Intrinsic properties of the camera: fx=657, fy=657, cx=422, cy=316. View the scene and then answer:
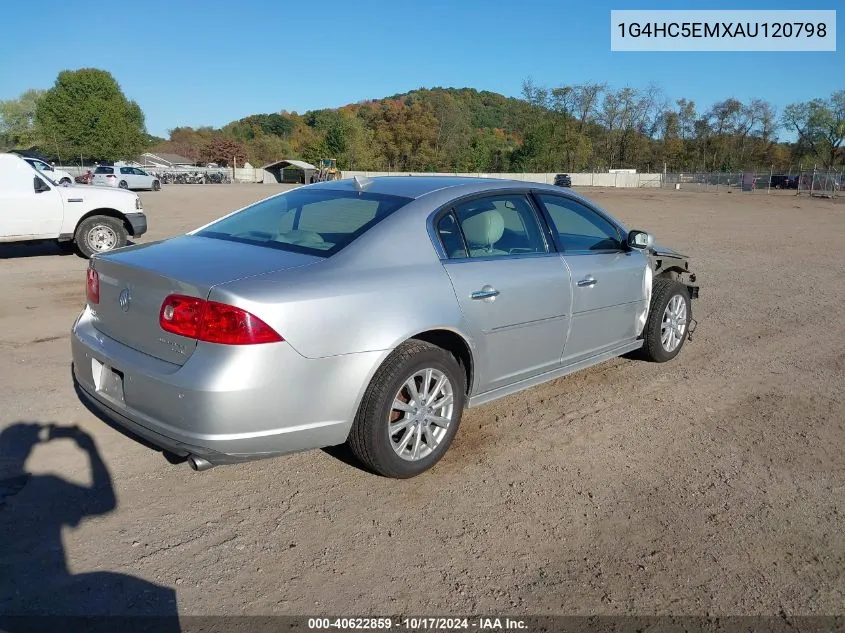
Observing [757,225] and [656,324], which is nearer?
[656,324]

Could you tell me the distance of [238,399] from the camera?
2842mm

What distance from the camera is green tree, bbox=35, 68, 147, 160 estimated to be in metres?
88.1

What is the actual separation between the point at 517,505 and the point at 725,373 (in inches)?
117

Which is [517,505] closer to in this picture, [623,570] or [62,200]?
[623,570]

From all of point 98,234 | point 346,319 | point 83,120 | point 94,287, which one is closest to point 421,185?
point 346,319

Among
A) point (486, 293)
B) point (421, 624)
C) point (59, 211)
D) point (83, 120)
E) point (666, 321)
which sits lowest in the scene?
point (421, 624)

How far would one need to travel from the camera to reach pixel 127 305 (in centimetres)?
327

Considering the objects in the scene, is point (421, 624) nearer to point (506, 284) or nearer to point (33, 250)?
point (506, 284)

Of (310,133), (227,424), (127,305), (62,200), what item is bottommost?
(227,424)

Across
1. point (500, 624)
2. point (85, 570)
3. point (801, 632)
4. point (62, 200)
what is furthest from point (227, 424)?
point (62, 200)

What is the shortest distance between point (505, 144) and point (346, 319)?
120 meters

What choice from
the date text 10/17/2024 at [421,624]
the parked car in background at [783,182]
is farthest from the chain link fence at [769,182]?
the date text 10/17/2024 at [421,624]

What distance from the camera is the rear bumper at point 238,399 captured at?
2.84 metres

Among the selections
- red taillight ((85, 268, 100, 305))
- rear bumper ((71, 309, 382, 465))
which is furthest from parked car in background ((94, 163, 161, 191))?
rear bumper ((71, 309, 382, 465))
